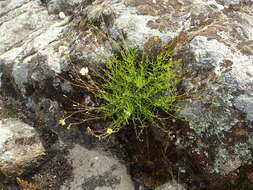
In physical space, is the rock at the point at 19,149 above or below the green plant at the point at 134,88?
below

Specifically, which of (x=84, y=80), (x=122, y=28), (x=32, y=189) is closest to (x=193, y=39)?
(x=122, y=28)

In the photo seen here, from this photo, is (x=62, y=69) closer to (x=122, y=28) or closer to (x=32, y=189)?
(x=122, y=28)

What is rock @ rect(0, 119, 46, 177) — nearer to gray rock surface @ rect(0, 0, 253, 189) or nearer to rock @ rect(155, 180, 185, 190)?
gray rock surface @ rect(0, 0, 253, 189)

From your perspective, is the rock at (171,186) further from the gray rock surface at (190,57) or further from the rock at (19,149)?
the rock at (19,149)

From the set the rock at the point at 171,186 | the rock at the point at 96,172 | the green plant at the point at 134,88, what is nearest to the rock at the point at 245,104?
the green plant at the point at 134,88

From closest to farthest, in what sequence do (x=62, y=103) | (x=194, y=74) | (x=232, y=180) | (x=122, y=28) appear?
(x=232, y=180)
(x=194, y=74)
(x=122, y=28)
(x=62, y=103)

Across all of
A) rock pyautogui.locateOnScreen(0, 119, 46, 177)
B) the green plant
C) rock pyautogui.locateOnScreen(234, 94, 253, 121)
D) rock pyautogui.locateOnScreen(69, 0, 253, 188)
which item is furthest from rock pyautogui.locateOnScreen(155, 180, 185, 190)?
rock pyautogui.locateOnScreen(0, 119, 46, 177)
